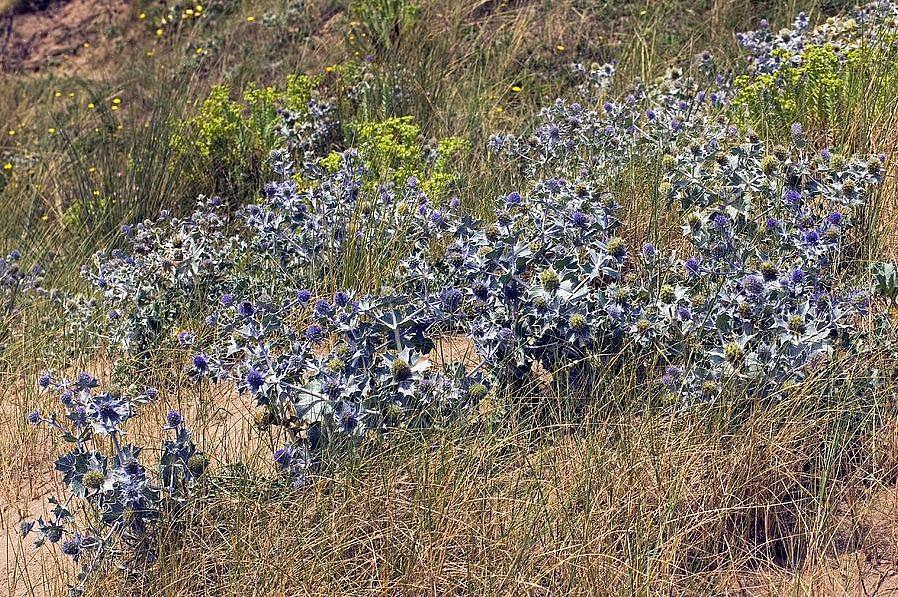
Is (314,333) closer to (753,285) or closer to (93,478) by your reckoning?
A: (93,478)

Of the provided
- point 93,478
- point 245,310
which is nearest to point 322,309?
point 245,310

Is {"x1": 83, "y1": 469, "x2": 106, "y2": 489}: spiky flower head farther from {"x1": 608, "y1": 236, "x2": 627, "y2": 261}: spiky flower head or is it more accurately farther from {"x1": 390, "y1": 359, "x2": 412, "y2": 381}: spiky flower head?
{"x1": 608, "y1": 236, "x2": 627, "y2": 261}: spiky flower head

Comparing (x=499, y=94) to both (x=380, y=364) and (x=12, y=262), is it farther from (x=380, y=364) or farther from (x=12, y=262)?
(x=380, y=364)

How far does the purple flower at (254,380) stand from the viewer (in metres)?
3.04

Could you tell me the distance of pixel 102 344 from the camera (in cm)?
447

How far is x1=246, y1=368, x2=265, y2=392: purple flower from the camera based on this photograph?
3035mm

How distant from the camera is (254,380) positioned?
3.04 m

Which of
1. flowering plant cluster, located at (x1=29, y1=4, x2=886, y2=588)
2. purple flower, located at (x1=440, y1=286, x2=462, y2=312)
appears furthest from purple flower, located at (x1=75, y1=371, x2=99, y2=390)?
purple flower, located at (x1=440, y1=286, x2=462, y2=312)

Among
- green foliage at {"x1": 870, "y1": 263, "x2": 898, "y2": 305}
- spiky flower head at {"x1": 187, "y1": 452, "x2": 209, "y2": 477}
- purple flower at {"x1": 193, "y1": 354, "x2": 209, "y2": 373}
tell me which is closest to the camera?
spiky flower head at {"x1": 187, "y1": 452, "x2": 209, "y2": 477}

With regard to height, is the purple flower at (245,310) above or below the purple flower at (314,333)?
above

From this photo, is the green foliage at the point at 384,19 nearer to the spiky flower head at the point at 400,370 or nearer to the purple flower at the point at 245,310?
the purple flower at the point at 245,310

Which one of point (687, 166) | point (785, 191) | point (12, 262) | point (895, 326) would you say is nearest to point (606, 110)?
point (687, 166)

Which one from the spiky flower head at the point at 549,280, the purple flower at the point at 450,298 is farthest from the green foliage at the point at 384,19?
the spiky flower head at the point at 549,280

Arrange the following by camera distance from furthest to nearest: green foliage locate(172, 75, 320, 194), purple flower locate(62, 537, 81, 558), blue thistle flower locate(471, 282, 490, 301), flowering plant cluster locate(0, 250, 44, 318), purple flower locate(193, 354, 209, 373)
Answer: green foliage locate(172, 75, 320, 194) → flowering plant cluster locate(0, 250, 44, 318) → blue thistle flower locate(471, 282, 490, 301) → purple flower locate(193, 354, 209, 373) → purple flower locate(62, 537, 81, 558)
